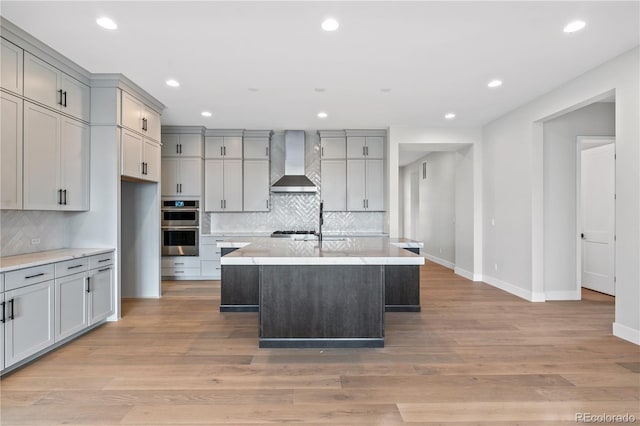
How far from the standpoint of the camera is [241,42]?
3133 mm

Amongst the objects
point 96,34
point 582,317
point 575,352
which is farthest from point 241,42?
point 582,317

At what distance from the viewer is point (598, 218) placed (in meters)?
5.38

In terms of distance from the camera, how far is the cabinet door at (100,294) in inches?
140

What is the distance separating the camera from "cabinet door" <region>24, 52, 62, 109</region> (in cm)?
305

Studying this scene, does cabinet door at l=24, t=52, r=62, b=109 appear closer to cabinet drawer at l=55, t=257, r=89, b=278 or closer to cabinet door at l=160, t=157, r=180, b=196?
cabinet drawer at l=55, t=257, r=89, b=278

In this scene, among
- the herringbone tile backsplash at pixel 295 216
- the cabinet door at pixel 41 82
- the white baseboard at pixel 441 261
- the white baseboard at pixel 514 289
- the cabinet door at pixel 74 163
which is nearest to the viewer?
the cabinet door at pixel 41 82

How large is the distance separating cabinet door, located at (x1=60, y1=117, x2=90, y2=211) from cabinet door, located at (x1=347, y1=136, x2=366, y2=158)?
3956 mm

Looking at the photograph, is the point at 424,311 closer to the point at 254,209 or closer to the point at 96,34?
the point at 254,209

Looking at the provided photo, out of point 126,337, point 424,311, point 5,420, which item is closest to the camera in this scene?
point 5,420

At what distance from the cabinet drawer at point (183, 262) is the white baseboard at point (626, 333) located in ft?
18.8

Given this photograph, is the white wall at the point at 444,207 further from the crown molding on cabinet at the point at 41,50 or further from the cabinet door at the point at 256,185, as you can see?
the crown molding on cabinet at the point at 41,50

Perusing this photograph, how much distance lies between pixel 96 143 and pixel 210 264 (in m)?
2.86

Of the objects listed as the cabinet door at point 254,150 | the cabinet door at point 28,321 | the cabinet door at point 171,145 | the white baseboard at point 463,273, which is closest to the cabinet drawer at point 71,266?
the cabinet door at point 28,321

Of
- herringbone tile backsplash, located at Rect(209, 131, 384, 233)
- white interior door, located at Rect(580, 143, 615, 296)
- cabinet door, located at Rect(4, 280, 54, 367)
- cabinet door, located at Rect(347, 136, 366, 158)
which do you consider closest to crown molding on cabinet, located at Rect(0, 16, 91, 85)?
cabinet door, located at Rect(4, 280, 54, 367)
